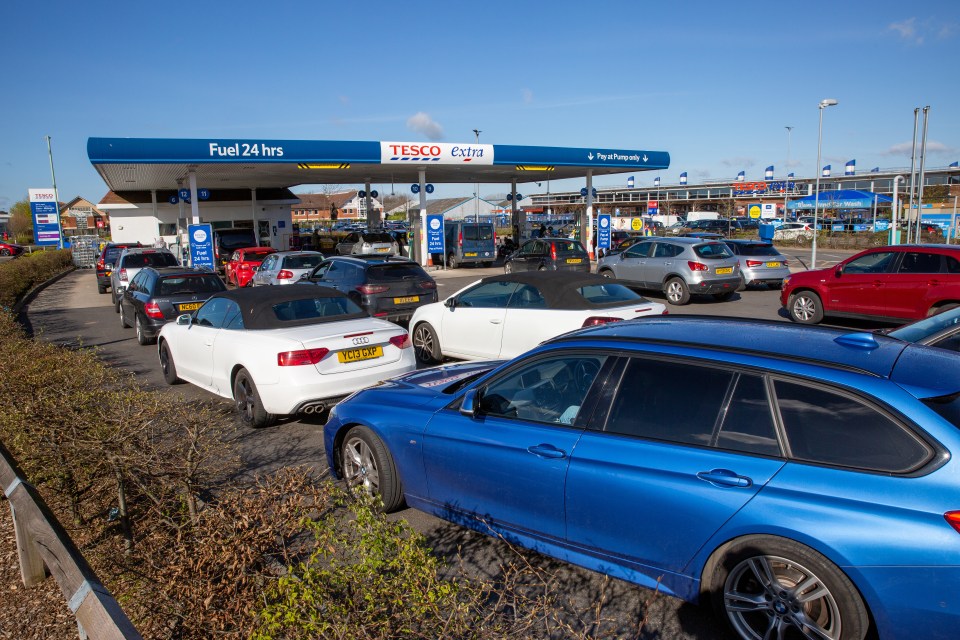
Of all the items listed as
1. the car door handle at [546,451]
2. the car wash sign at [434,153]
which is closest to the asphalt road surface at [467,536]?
the car door handle at [546,451]

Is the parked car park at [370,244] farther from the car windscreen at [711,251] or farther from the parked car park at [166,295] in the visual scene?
the parked car park at [166,295]

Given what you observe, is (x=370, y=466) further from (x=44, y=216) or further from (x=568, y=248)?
(x=44, y=216)

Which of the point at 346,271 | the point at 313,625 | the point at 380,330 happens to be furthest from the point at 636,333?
the point at 346,271

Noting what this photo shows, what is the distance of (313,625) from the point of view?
2119mm

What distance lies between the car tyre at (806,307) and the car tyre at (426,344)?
304 inches

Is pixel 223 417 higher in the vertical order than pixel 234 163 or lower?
lower

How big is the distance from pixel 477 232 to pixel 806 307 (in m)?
16.8

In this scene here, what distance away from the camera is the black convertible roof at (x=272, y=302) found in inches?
287

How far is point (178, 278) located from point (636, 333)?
35.3 feet

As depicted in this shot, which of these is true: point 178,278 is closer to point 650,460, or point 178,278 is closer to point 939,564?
point 650,460

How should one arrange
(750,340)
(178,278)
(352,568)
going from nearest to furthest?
(352,568)
(750,340)
(178,278)

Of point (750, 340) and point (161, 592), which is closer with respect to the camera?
point (161, 592)

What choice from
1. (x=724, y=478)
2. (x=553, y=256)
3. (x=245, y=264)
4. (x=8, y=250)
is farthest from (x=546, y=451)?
(x=8, y=250)

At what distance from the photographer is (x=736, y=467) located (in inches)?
122
